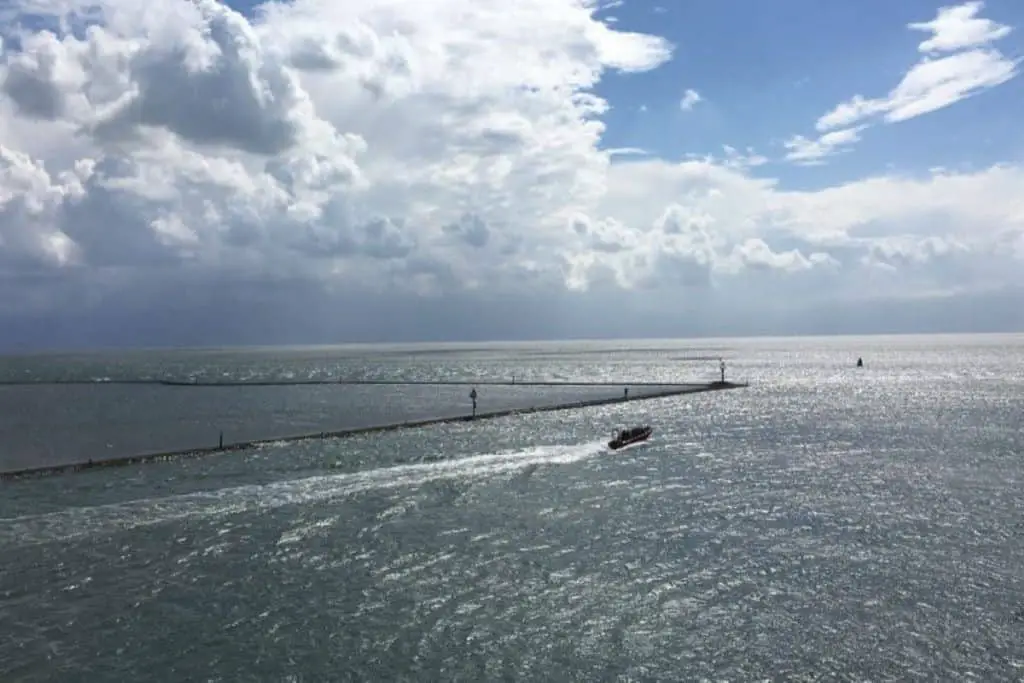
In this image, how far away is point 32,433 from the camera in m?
96.9

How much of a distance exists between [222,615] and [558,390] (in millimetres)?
131082

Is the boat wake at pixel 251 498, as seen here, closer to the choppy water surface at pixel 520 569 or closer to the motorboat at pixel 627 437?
the choppy water surface at pixel 520 569

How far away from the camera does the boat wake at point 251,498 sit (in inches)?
1767

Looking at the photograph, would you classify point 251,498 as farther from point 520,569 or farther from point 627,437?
point 627,437

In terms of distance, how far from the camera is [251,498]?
Answer: 52750 millimetres

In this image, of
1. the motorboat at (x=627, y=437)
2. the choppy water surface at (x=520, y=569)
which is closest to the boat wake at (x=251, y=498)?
the choppy water surface at (x=520, y=569)

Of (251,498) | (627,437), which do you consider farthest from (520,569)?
(627,437)

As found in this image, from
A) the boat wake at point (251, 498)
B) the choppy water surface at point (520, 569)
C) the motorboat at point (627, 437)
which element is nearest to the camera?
the choppy water surface at point (520, 569)

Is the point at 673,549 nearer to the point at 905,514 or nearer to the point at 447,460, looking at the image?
the point at 905,514

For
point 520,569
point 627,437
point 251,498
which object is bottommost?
point 520,569

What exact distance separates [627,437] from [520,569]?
41.9 m

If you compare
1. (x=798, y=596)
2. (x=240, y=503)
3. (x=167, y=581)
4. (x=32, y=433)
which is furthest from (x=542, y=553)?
(x=32, y=433)

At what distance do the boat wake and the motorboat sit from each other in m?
2.89

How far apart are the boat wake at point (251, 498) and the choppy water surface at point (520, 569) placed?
32cm
